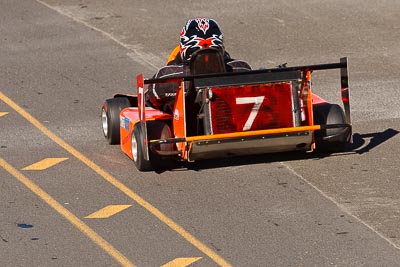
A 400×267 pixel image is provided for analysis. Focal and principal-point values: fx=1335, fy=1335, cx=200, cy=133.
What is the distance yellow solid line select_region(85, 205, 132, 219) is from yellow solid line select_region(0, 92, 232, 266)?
8.5 inches

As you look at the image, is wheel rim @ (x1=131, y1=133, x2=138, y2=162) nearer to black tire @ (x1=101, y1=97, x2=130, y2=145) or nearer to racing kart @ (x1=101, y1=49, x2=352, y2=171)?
racing kart @ (x1=101, y1=49, x2=352, y2=171)

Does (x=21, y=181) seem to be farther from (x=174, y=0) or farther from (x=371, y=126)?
(x=174, y=0)

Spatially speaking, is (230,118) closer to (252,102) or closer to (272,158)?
(252,102)

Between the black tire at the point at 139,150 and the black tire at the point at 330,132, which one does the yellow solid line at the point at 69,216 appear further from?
the black tire at the point at 330,132

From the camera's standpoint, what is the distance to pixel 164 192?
12.8m

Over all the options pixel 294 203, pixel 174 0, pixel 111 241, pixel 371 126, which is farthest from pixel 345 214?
pixel 174 0

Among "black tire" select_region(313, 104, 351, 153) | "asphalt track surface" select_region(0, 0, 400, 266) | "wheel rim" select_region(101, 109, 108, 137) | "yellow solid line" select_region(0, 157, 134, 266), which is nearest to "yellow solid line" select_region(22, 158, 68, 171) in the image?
"asphalt track surface" select_region(0, 0, 400, 266)

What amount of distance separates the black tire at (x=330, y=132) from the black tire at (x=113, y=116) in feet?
7.03

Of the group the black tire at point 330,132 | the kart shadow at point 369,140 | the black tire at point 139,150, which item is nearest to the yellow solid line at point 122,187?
the black tire at point 139,150

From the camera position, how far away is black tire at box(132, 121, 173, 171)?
13.3 metres

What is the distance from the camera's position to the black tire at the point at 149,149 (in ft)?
43.5

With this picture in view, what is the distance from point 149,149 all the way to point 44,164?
136 cm

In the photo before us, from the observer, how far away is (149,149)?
13164 millimetres

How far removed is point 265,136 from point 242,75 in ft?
2.09
